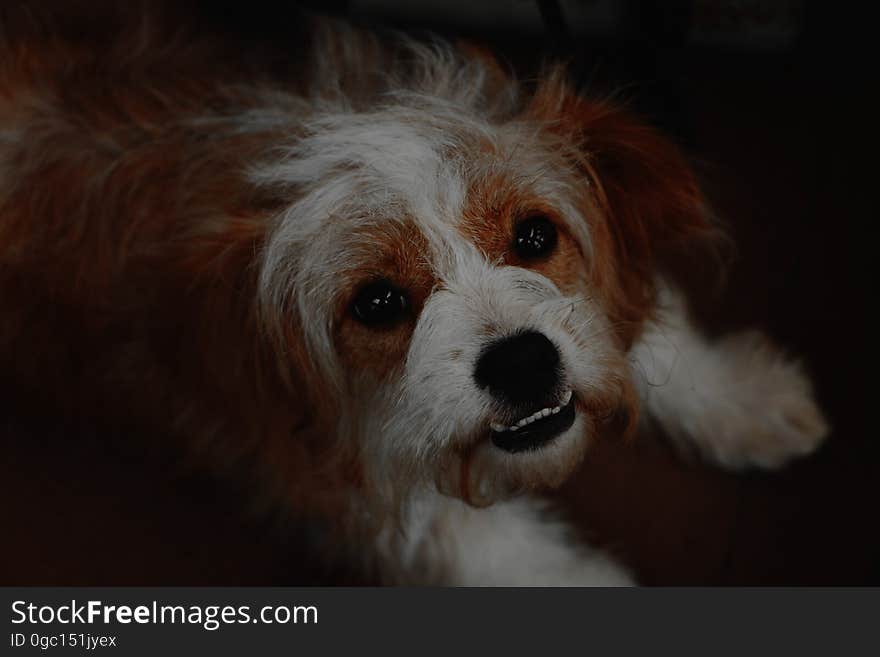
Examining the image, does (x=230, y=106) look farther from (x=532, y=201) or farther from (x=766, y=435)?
(x=766, y=435)

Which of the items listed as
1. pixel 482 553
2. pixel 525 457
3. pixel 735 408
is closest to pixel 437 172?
pixel 525 457

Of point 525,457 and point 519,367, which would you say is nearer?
point 519,367

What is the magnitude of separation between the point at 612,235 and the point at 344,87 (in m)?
0.53

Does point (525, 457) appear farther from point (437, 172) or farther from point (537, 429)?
point (437, 172)

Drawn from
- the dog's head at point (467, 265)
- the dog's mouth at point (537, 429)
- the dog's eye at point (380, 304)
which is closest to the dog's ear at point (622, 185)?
the dog's head at point (467, 265)

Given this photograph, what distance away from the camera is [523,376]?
46.0 inches

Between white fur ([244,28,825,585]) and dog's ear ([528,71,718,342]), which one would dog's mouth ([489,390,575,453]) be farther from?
dog's ear ([528,71,718,342])

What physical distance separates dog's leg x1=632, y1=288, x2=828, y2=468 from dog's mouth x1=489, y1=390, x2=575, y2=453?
616 millimetres

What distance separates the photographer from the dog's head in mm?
1203

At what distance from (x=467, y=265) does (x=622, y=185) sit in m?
0.38

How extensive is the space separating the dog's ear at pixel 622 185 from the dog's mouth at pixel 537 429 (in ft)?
0.78

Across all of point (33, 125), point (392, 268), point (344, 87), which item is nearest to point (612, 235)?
point (392, 268)
